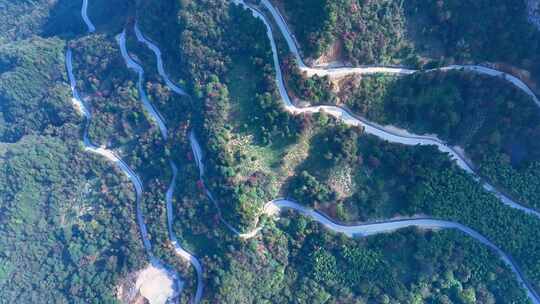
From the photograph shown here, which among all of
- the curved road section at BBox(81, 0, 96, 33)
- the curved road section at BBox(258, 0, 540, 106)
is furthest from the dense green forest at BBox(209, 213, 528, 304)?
the curved road section at BBox(81, 0, 96, 33)

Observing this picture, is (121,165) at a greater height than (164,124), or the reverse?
(164,124)

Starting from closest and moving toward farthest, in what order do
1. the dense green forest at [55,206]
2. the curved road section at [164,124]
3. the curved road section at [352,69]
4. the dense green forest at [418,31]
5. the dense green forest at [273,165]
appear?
the dense green forest at [418,31]
the curved road section at [352,69]
the dense green forest at [273,165]
the curved road section at [164,124]
the dense green forest at [55,206]

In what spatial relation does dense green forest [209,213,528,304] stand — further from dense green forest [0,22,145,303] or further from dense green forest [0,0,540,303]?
dense green forest [0,22,145,303]

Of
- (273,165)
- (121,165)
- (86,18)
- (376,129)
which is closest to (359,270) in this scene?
(273,165)

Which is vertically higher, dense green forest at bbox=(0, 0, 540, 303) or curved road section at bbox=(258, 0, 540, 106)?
curved road section at bbox=(258, 0, 540, 106)

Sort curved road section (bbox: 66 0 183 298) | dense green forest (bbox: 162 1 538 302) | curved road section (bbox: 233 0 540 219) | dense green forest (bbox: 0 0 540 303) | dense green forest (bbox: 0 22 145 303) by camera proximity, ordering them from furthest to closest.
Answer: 1. dense green forest (bbox: 0 22 145 303)
2. curved road section (bbox: 66 0 183 298)
3. curved road section (bbox: 233 0 540 219)
4. dense green forest (bbox: 0 0 540 303)
5. dense green forest (bbox: 162 1 538 302)

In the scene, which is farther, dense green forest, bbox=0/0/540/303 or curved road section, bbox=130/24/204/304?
curved road section, bbox=130/24/204/304

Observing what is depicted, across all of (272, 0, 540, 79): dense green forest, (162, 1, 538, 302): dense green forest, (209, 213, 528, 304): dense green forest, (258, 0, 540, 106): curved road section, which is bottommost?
(209, 213, 528, 304): dense green forest

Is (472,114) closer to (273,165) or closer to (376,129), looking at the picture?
(376,129)

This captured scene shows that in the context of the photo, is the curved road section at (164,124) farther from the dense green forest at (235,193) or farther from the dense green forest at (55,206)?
the dense green forest at (55,206)

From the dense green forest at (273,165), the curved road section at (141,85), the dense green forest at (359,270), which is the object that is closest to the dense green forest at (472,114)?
the dense green forest at (273,165)

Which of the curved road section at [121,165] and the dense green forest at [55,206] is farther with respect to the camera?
the dense green forest at [55,206]

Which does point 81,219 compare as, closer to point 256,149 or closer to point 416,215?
point 256,149
